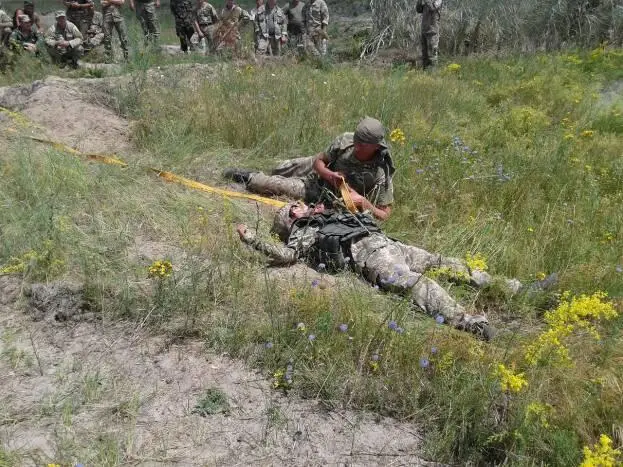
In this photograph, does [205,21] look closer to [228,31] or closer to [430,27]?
[228,31]

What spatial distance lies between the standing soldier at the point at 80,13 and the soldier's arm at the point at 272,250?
23.7ft

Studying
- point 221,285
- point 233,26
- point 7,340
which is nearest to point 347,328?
point 221,285

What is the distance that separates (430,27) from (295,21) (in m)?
2.65

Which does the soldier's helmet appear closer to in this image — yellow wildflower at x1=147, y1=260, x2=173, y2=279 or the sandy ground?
yellow wildflower at x1=147, y1=260, x2=173, y2=279

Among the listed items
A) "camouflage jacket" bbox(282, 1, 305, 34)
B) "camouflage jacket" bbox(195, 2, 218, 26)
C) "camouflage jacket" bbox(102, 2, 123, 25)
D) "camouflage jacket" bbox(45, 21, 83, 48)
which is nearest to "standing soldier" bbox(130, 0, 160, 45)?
"camouflage jacket" bbox(102, 2, 123, 25)

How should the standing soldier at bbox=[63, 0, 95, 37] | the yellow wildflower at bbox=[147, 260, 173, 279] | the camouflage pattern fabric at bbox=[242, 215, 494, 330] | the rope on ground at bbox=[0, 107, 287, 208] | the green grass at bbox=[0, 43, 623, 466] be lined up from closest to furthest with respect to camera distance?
the green grass at bbox=[0, 43, 623, 466] → the yellow wildflower at bbox=[147, 260, 173, 279] → the camouflage pattern fabric at bbox=[242, 215, 494, 330] → the rope on ground at bbox=[0, 107, 287, 208] → the standing soldier at bbox=[63, 0, 95, 37]

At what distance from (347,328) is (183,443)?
0.93m

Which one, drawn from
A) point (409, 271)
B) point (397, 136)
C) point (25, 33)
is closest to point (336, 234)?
point (409, 271)

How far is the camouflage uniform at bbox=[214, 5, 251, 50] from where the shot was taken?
27.7ft

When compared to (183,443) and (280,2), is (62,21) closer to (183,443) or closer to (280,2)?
(183,443)

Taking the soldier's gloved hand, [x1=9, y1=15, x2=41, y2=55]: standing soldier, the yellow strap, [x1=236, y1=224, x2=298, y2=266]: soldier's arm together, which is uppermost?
[x1=9, y1=15, x2=41, y2=55]: standing soldier

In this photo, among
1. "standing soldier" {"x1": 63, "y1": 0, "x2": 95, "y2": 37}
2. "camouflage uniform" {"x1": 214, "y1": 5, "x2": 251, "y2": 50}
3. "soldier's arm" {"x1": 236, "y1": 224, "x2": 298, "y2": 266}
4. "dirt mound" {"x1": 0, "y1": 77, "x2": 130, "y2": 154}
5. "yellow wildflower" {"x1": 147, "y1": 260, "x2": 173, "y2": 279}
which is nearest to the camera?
"yellow wildflower" {"x1": 147, "y1": 260, "x2": 173, "y2": 279}

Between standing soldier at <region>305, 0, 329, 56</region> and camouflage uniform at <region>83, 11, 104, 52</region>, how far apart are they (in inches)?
138

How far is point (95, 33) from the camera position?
9.08 m
